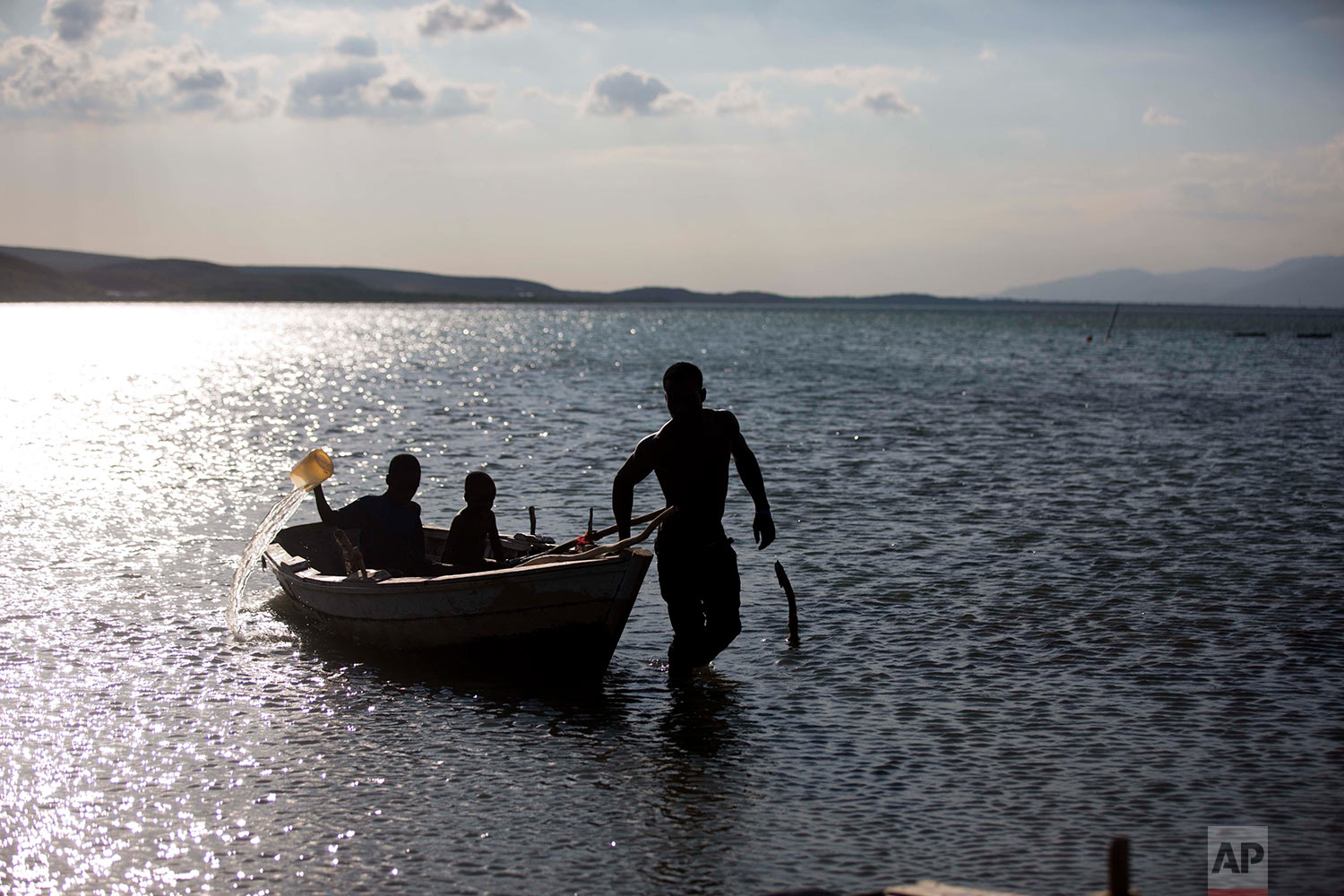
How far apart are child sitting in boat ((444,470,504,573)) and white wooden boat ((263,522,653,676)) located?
42cm

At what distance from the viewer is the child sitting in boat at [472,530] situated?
37.3 feet

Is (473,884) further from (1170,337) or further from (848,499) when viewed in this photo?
(1170,337)

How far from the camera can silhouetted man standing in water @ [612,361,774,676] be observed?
9.59 metres

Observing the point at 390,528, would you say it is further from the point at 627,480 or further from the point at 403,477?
the point at 627,480

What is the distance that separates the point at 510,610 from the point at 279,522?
4.12 metres

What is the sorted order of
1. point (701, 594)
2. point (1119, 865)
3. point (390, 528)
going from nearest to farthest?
point (1119, 865)
point (701, 594)
point (390, 528)

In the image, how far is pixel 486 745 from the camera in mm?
Answer: 9023

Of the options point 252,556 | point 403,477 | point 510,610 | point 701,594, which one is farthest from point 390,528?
point 701,594

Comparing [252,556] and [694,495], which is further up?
[694,495]

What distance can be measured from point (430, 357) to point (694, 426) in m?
72.2

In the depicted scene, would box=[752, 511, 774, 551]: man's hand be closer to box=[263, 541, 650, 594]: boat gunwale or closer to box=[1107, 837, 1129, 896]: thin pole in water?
box=[263, 541, 650, 594]: boat gunwale

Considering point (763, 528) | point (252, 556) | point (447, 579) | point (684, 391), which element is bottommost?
point (252, 556)

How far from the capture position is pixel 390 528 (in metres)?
11.6

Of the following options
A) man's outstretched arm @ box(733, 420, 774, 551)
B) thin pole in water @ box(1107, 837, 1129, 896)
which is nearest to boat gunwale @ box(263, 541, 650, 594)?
man's outstretched arm @ box(733, 420, 774, 551)
